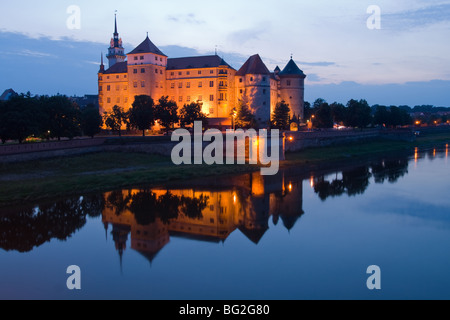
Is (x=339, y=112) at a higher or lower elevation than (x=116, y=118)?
higher

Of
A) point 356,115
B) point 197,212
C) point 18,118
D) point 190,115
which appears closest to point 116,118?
point 190,115

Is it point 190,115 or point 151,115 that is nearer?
point 151,115

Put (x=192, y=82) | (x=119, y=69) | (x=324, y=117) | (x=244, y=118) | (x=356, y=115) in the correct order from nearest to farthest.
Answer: (x=244, y=118), (x=192, y=82), (x=119, y=69), (x=324, y=117), (x=356, y=115)

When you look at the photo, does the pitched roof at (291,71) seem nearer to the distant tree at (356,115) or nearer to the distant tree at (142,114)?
the distant tree at (356,115)

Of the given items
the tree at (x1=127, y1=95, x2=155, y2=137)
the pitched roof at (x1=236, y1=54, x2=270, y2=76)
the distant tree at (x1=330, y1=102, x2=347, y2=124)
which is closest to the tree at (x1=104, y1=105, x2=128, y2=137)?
the tree at (x1=127, y1=95, x2=155, y2=137)

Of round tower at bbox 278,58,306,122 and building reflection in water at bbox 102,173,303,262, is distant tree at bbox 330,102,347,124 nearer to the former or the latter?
round tower at bbox 278,58,306,122

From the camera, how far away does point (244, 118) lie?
56594mm

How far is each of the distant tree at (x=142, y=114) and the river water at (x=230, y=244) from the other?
61.7ft

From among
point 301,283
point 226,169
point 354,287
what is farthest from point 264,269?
point 226,169

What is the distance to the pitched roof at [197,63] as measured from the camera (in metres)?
61.4

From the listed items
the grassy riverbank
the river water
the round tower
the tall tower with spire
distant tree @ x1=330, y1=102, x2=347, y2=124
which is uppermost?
the tall tower with spire

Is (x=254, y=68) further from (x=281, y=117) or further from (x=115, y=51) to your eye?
(x=115, y=51)

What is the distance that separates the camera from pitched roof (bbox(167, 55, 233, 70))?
201ft

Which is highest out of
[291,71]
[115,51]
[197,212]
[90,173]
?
[115,51]
